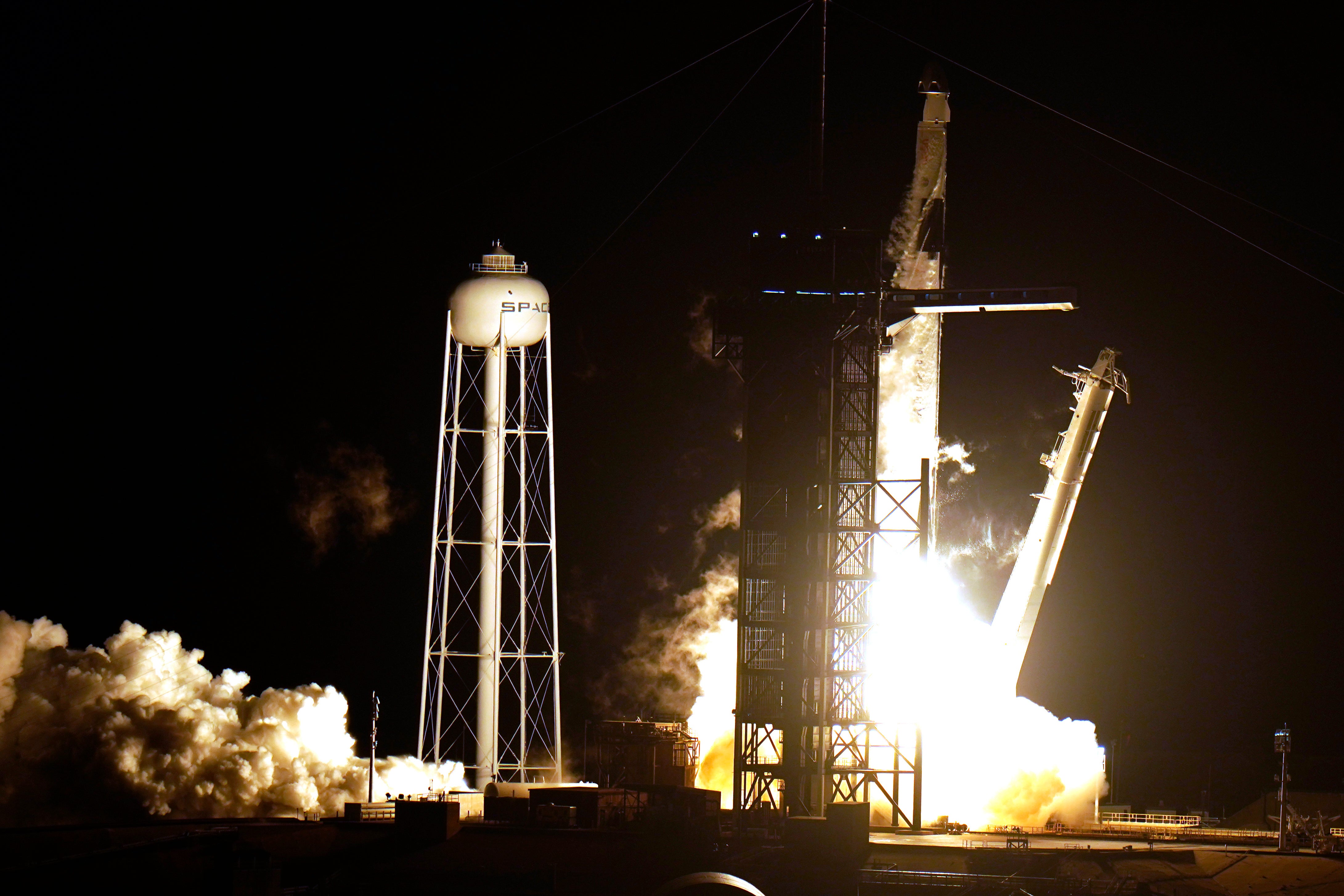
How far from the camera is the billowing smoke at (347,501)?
65625 mm

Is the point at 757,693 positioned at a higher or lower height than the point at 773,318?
lower

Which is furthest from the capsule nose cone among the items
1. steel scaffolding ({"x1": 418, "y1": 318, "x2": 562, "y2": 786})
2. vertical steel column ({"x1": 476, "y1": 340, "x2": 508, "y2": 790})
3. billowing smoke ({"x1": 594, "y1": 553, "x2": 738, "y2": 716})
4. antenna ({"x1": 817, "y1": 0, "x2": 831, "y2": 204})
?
billowing smoke ({"x1": 594, "y1": 553, "x2": 738, "y2": 716})

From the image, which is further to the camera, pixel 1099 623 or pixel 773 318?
pixel 1099 623

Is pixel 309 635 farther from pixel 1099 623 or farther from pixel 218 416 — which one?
pixel 1099 623

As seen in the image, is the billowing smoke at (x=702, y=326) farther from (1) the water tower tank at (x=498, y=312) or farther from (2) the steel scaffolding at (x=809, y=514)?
(2) the steel scaffolding at (x=809, y=514)

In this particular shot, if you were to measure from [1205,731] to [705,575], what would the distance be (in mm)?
20195

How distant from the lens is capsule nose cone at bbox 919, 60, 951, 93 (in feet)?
177

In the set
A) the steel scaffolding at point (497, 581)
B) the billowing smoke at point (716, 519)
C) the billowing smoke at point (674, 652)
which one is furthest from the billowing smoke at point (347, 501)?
the billowing smoke at point (716, 519)

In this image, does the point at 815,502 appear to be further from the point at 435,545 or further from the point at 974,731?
the point at 435,545

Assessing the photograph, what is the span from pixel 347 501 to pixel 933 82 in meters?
26.1

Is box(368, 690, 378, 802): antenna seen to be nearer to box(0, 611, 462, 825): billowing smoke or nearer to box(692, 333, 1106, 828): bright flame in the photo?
box(0, 611, 462, 825): billowing smoke

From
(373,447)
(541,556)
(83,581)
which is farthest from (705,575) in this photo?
(83,581)

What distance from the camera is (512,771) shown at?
192 ft

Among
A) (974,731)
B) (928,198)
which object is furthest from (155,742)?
(928,198)
